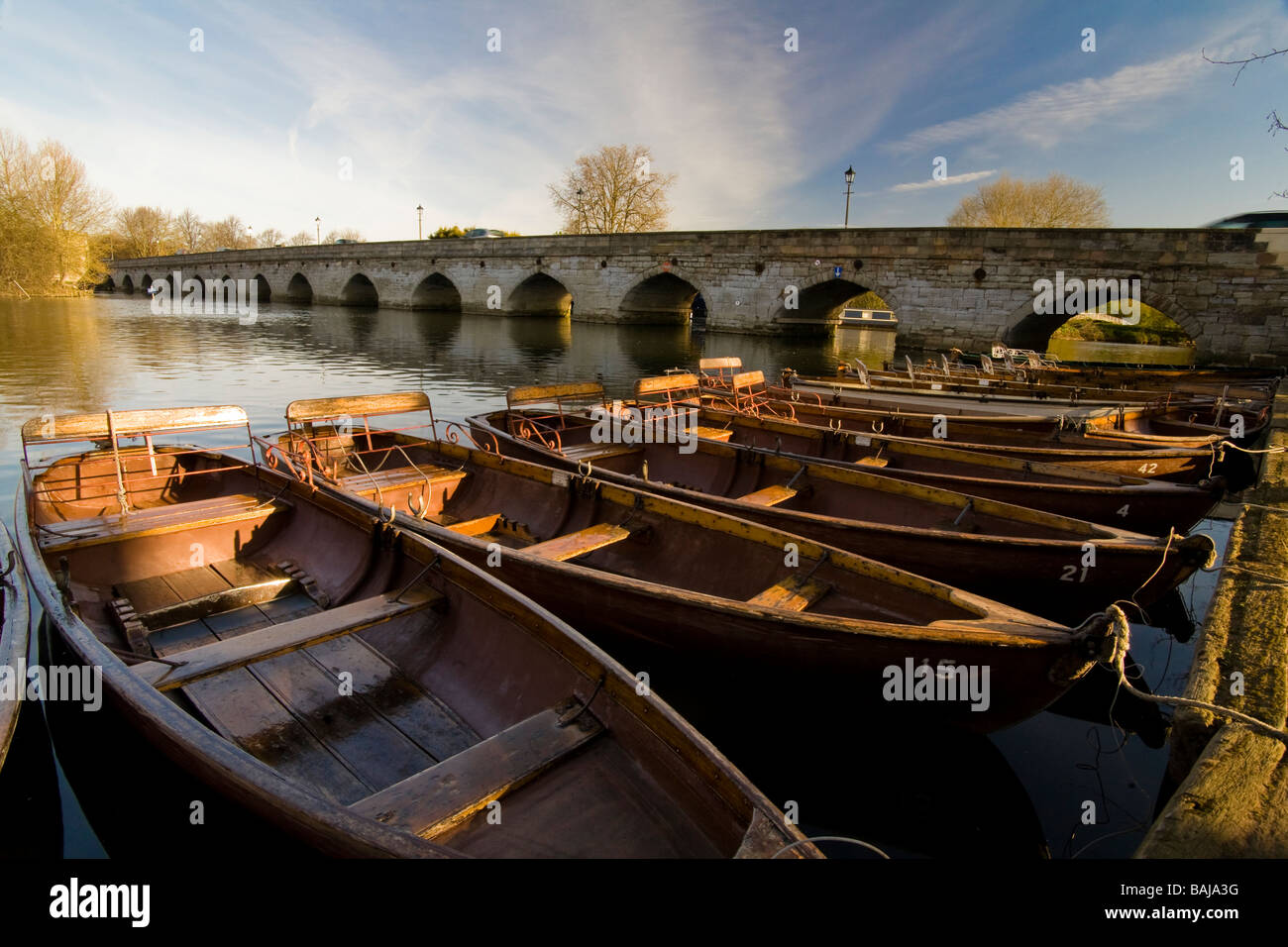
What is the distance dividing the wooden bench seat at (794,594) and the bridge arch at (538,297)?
37327mm

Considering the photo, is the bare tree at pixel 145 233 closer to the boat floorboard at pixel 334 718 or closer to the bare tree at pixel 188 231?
the bare tree at pixel 188 231

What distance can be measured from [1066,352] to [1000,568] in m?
36.7

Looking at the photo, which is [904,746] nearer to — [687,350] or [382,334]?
[687,350]

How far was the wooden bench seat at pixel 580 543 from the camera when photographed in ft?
16.9

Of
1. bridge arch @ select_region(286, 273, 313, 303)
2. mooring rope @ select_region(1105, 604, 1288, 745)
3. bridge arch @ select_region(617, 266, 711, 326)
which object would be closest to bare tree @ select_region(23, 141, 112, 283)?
bridge arch @ select_region(286, 273, 313, 303)

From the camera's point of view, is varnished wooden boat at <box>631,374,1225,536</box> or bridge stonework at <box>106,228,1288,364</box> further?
bridge stonework at <box>106,228,1288,364</box>

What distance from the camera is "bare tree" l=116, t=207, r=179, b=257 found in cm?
8219

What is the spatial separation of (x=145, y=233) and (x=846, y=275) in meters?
93.0

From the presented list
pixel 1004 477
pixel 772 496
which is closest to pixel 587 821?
pixel 772 496

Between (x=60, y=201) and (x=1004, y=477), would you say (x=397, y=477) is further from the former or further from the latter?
(x=60, y=201)

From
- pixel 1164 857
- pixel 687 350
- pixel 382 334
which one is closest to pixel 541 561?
pixel 1164 857

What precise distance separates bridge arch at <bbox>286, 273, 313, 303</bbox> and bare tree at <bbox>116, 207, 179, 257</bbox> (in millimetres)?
36938

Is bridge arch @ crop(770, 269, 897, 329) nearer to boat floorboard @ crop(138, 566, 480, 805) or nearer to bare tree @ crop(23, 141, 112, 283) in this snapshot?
boat floorboard @ crop(138, 566, 480, 805)
